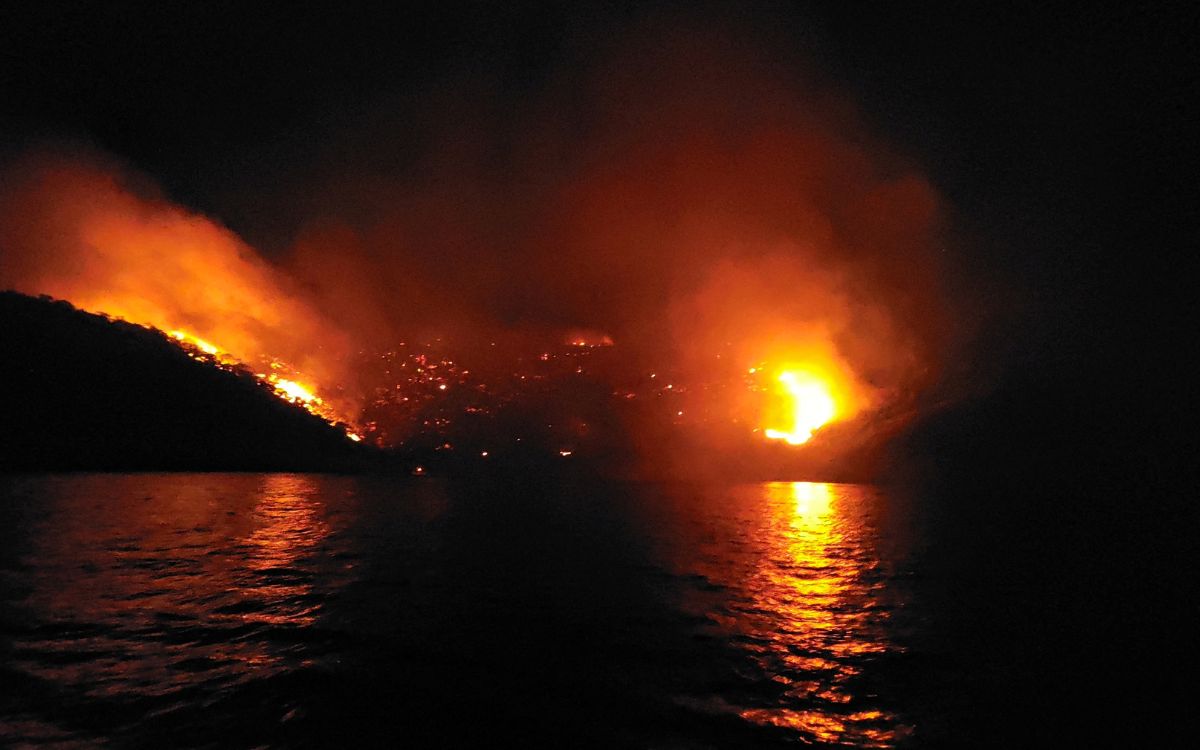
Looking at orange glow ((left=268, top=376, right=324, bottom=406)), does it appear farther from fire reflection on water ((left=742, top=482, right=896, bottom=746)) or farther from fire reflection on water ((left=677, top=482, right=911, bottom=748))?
fire reflection on water ((left=742, top=482, right=896, bottom=746))

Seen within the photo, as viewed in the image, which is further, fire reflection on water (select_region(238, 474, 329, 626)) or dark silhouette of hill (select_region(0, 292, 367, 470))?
dark silhouette of hill (select_region(0, 292, 367, 470))

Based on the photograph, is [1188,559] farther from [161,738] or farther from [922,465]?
[922,465]

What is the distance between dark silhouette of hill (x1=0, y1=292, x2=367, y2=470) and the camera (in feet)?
423

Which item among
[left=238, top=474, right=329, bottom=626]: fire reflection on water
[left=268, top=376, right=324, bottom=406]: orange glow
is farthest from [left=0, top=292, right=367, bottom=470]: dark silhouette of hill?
[left=238, top=474, right=329, bottom=626]: fire reflection on water

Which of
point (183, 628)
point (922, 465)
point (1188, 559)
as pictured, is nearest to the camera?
point (183, 628)

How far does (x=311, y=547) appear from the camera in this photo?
864 inches

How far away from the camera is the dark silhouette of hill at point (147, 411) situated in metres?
129

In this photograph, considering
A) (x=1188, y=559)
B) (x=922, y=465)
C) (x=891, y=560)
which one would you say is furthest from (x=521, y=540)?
(x=922, y=465)

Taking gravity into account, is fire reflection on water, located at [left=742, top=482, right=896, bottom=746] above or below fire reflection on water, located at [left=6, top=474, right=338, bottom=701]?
above

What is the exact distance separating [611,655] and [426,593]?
6.69 m

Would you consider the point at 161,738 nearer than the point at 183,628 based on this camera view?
Yes

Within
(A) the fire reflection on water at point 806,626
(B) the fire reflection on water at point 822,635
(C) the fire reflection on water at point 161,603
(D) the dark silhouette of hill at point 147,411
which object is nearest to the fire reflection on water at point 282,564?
(C) the fire reflection on water at point 161,603

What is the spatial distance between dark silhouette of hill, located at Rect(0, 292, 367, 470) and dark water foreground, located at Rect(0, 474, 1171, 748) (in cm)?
12470

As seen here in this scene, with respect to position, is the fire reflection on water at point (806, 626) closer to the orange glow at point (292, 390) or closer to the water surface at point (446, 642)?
the water surface at point (446, 642)
